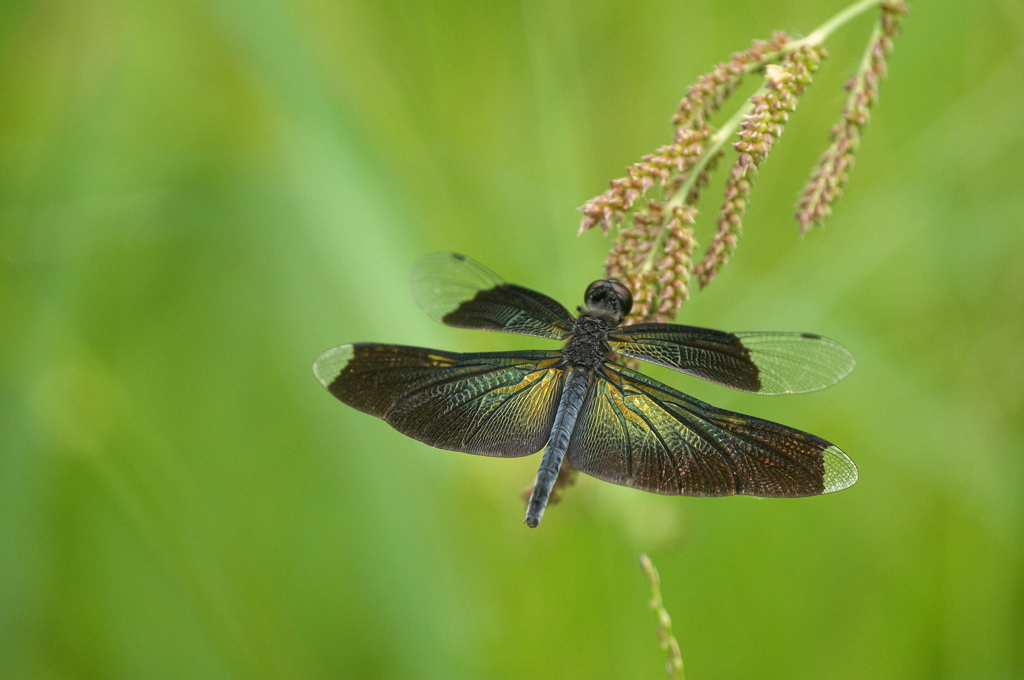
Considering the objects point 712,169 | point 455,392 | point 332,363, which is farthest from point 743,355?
point 332,363

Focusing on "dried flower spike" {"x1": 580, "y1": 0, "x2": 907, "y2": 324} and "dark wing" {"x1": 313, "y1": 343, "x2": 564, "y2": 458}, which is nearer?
"dried flower spike" {"x1": 580, "y1": 0, "x2": 907, "y2": 324}

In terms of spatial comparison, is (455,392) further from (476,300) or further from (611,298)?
(611,298)

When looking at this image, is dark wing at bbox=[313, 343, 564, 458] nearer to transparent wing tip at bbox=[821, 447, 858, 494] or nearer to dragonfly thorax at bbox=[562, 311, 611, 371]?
dragonfly thorax at bbox=[562, 311, 611, 371]

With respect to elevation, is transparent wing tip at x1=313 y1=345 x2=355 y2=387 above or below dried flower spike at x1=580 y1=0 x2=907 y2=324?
below

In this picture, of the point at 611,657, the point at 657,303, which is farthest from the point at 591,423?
the point at 611,657

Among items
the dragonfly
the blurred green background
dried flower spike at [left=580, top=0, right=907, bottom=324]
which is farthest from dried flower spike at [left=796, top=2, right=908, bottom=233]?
the blurred green background

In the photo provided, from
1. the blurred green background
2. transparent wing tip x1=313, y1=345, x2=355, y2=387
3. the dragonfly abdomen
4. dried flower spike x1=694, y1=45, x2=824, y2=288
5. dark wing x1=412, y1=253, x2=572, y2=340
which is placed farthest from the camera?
the blurred green background

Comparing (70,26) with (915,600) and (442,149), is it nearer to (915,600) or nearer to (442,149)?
(442,149)
